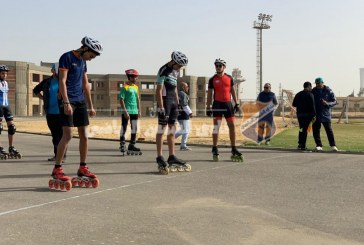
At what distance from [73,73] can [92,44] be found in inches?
19.3

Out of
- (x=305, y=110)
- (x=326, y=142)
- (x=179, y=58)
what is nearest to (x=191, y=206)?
(x=179, y=58)

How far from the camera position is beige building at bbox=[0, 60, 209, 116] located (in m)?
84.2

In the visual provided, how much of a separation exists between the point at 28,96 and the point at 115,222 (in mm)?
86821

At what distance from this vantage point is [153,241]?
361cm

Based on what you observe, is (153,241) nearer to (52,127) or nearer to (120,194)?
(120,194)

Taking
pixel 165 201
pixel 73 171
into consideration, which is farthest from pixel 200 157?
pixel 165 201

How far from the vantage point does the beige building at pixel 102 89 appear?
276 ft

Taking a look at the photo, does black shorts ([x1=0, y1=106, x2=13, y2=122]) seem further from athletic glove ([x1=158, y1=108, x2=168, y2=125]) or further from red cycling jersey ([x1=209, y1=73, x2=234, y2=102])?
red cycling jersey ([x1=209, y1=73, x2=234, y2=102])

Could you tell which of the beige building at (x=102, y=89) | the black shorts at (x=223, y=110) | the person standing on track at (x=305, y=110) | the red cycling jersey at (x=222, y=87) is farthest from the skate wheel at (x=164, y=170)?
the beige building at (x=102, y=89)

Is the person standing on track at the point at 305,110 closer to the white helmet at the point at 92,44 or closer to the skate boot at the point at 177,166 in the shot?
the skate boot at the point at 177,166

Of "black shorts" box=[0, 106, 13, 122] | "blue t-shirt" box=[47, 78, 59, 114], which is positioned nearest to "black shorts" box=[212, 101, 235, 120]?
"blue t-shirt" box=[47, 78, 59, 114]

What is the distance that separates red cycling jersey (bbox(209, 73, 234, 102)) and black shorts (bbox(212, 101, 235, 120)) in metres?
0.09

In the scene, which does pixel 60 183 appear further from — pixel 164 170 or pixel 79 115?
pixel 164 170

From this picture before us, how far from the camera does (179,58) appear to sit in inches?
312
